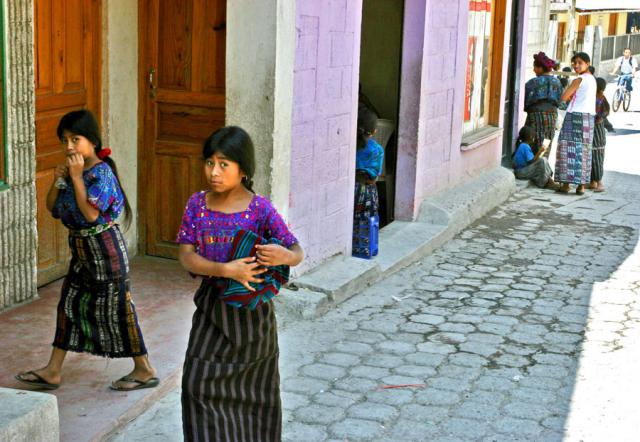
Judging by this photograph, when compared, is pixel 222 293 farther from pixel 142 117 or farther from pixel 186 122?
pixel 142 117

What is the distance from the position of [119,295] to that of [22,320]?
1317mm

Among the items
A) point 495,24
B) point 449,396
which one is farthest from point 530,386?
point 495,24

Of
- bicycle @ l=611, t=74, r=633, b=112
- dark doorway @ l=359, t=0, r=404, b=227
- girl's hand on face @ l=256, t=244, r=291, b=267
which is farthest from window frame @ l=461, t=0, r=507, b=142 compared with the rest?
bicycle @ l=611, t=74, r=633, b=112

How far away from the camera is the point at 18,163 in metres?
6.40

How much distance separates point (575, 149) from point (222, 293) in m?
8.91

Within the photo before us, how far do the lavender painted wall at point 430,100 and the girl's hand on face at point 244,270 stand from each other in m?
5.59

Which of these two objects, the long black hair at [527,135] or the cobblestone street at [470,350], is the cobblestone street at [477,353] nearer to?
the cobblestone street at [470,350]

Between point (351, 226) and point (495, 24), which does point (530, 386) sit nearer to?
point (351, 226)

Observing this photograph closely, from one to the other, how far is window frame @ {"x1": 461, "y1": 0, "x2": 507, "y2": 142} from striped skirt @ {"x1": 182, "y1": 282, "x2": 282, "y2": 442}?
822 centimetres

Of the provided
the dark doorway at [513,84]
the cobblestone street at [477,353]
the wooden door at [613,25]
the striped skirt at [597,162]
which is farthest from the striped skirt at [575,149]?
the wooden door at [613,25]

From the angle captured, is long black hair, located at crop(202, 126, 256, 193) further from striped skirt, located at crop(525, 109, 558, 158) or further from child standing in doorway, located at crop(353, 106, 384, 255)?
striped skirt, located at crop(525, 109, 558, 158)

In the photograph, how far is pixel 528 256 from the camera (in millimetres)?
9359

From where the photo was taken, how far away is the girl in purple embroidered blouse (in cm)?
425

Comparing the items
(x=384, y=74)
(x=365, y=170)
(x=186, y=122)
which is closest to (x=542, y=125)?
(x=384, y=74)
